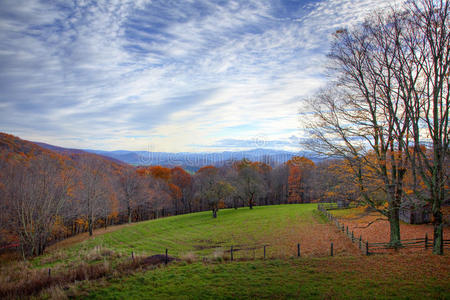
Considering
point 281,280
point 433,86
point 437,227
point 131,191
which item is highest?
point 433,86

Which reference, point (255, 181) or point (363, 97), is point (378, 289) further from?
point (255, 181)

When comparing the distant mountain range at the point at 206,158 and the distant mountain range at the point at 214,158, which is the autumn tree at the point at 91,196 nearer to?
the distant mountain range at the point at 206,158

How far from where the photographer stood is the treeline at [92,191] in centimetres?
2353

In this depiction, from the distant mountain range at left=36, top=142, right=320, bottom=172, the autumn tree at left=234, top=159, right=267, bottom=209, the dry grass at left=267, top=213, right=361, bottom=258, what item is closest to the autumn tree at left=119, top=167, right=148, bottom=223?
the autumn tree at left=234, top=159, right=267, bottom=209

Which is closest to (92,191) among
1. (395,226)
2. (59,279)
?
(59,279)

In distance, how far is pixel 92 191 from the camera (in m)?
36.1

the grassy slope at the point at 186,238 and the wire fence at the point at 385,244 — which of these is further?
the grassy slope at the point at 186,238

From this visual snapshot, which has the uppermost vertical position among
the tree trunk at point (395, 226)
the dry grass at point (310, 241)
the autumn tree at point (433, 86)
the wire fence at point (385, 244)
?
the autumn tree at point (433, 86)

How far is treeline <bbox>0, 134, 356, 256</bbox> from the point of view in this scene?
23531 millimetres

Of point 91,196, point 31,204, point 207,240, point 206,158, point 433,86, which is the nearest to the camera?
point 433,86

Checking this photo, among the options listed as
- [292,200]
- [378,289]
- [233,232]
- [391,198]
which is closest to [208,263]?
[378,289]

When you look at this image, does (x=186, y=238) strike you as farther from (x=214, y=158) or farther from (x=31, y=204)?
(x=214, y=158)

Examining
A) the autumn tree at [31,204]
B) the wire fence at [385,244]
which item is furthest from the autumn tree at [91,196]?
the wire fence at [385,244]

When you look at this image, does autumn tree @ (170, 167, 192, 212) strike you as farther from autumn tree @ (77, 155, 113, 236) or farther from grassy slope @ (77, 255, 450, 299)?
grassy slope @ (77, 255, 450, 299)
